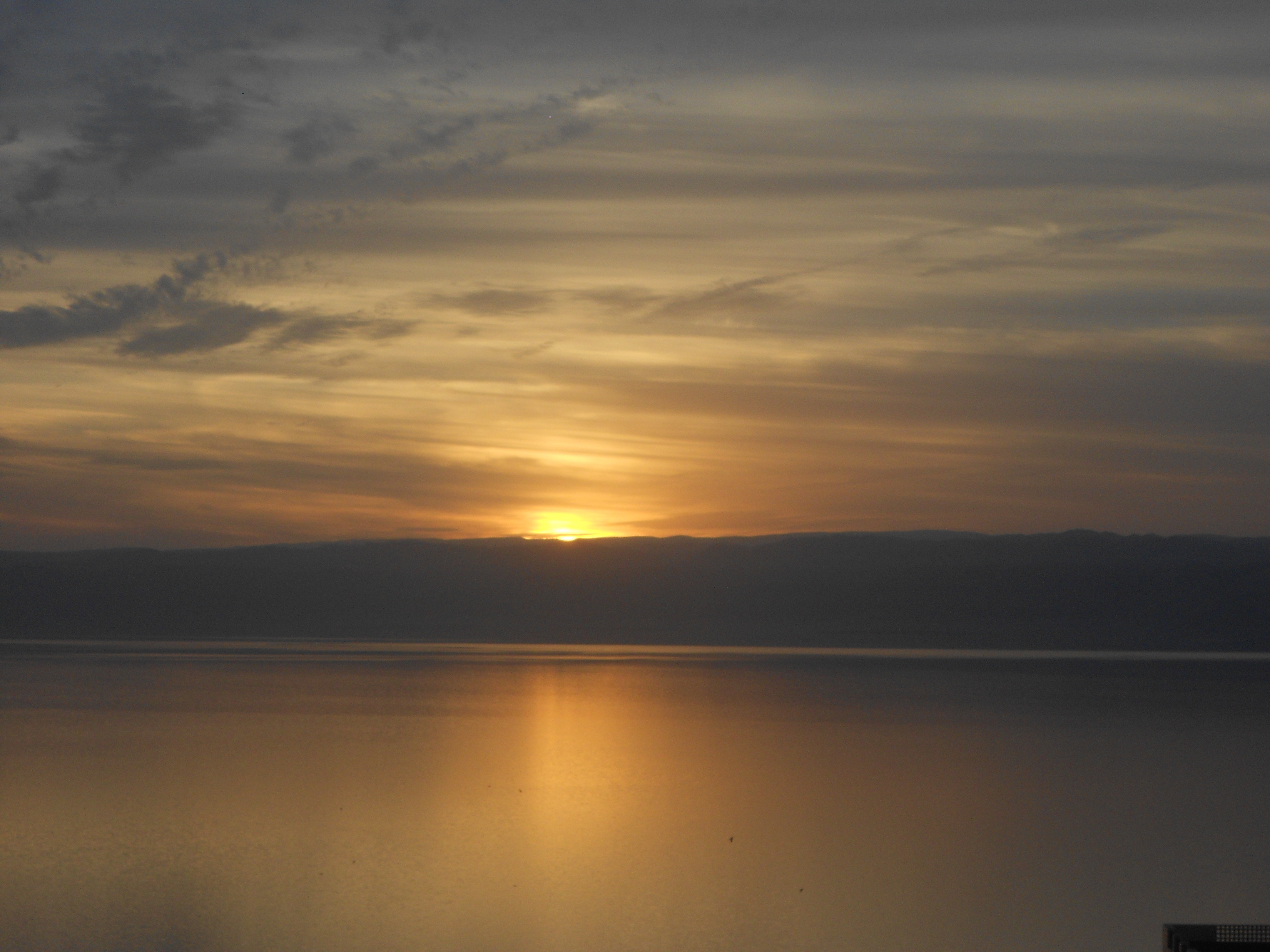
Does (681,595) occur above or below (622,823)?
above

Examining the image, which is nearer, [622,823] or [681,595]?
[622,823]

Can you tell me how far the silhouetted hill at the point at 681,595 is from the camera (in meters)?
57.4

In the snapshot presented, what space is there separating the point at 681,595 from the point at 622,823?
2380 inches

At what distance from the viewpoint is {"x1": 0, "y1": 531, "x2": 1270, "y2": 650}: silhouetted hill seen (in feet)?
188

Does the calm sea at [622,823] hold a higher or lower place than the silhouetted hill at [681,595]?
lower

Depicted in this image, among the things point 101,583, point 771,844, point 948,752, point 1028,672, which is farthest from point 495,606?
point 771,844

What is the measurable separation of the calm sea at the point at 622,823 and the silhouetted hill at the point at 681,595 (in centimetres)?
3364

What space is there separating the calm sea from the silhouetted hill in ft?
110

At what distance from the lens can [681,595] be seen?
71938 mm

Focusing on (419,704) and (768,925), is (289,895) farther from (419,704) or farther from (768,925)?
(419,704)

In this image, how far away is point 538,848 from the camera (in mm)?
10586

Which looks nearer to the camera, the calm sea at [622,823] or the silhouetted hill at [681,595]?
the calm sea at [622,823]

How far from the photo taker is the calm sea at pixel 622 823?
8.49 metres

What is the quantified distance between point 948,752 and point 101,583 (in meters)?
65.2
